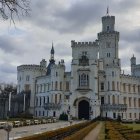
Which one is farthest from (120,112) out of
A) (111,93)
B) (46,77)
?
(46,77)

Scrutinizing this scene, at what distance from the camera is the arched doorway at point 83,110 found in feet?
279

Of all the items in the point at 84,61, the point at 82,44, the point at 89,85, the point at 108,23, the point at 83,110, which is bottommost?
the point at 83,110

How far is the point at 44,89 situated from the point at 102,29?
80.1ft

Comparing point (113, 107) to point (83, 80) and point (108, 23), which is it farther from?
point (108, 23)

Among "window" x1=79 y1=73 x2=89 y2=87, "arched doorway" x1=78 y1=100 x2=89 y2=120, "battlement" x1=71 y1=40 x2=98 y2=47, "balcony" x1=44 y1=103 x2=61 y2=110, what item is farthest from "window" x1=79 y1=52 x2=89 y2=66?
"balcony" x1=44 y1=103 x2=61 y2=110

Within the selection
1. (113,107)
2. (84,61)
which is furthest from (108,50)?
(113,107)

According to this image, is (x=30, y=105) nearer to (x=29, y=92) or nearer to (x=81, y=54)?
(x=29, y=92)

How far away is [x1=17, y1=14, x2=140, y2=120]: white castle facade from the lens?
8469 cm

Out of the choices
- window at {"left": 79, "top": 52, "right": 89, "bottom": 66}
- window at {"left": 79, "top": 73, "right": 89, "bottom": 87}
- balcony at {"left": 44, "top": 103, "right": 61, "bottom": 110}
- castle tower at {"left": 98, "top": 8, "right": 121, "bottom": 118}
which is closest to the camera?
balcony at {"left": 44, "top": 103, "right": 61, "bottom": 110}

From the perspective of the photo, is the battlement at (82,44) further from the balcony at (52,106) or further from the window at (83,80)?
the balcony at (52,106)

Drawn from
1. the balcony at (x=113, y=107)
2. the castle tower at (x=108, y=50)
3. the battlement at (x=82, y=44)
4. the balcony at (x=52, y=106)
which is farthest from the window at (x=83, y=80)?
the battlement at (x=82, y=44)

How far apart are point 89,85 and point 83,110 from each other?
640cm

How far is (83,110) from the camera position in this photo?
85500 mm

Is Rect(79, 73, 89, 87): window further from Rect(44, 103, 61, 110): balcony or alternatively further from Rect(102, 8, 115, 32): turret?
Rect(102, 8, 115, 32): turret
